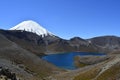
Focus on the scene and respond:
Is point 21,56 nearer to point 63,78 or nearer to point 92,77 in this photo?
point 63,78

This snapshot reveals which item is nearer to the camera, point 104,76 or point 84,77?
point 104,76

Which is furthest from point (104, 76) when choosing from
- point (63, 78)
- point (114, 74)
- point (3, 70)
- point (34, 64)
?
point (34, 64)

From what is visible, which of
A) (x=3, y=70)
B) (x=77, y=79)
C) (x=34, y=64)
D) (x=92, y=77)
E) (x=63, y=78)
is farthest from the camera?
(x=34, y=64)

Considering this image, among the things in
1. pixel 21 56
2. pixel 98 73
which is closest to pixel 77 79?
pixel 98 73

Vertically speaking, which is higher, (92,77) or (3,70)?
(3,70)

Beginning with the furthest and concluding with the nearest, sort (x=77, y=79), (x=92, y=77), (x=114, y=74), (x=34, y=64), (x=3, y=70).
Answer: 1. (x=34, y=64)
2. (x=77, y=79)
3. (x=92, y=77)
4. (x=114, y=74)
5. (x=3, y=70)

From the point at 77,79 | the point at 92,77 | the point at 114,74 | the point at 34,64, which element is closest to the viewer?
the point at 114,74

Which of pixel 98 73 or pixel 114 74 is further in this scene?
pixel 98 73

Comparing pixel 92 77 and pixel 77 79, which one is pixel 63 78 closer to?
pixel 77 79

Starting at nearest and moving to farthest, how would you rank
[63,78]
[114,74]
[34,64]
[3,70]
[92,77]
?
[3,70]
[114,74]
[92,77]
[63,78]
[34,64]
